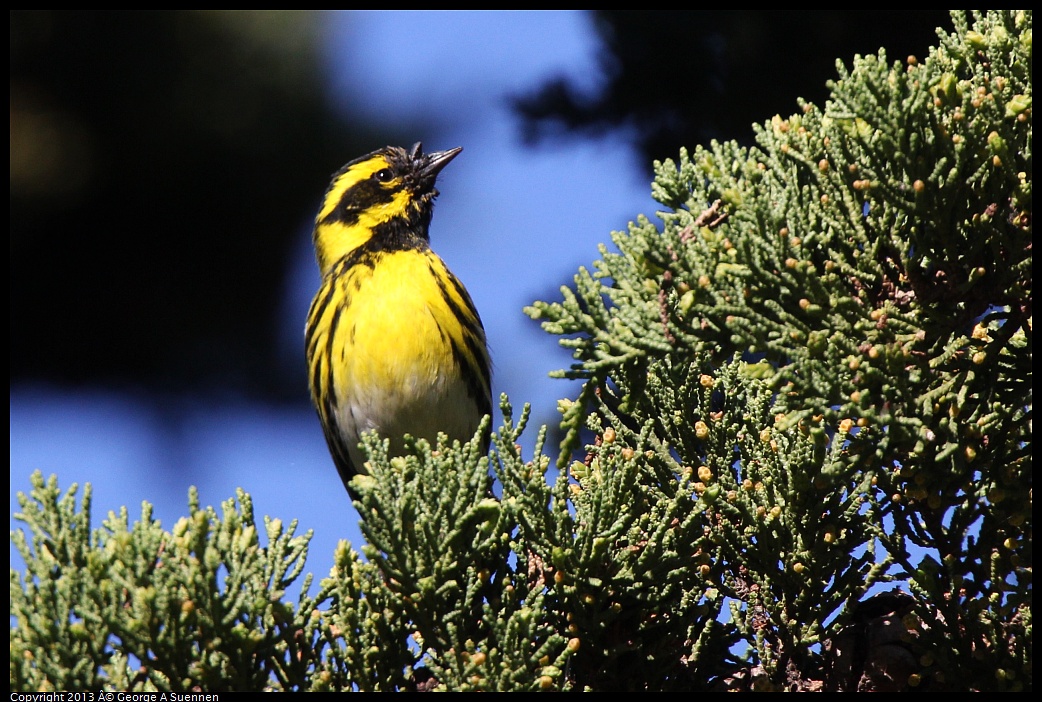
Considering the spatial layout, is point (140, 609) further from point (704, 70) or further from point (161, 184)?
point (161, 184)

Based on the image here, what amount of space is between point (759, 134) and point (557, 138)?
1.53 meters

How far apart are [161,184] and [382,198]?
0.91 m

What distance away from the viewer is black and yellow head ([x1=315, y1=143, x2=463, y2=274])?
394 cm

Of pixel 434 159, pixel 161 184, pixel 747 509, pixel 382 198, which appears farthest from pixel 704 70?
pixel 161 184

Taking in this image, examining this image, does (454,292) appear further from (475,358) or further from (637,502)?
(637,502)

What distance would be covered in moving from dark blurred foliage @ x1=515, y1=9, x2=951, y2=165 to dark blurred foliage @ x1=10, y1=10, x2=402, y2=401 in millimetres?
1200

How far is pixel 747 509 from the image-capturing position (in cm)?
198

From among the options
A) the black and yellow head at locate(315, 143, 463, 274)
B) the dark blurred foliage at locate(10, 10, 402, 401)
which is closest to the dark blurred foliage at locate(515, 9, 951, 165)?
Answer: the black and yellow head at locate(315, 143, 463, 274)

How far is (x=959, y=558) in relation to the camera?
1915 millimetres

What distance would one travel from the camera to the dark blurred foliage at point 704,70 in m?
3.20

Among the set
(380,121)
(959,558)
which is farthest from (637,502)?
(380,121)

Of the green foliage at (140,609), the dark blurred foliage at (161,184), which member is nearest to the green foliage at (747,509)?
the green foliage at (140,609)

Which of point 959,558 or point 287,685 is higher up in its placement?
point 959,558

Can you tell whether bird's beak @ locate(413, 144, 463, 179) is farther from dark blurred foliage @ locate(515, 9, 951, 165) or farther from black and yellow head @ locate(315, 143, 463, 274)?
dark blurred foliage @ locate(515, 9, 951, 165)
